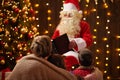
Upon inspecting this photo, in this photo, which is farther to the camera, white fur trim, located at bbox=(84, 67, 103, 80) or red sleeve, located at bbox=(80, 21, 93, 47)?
red sleeve, located at bbox=(80, 21, 93, 47)

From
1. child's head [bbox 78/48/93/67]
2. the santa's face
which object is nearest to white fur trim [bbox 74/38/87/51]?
the santa's face

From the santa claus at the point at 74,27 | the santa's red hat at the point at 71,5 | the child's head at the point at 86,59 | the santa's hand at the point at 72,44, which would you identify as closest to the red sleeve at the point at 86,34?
the santa claus at the point at 74,27

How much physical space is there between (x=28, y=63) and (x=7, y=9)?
3.64 meters

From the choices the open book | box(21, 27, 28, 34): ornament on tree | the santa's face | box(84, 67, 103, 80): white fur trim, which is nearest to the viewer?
box(84, 67, 103, 80): white fur trim

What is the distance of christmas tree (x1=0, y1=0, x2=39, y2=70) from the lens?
6.14 metres

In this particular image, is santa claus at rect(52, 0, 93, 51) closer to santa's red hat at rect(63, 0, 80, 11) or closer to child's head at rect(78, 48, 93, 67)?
santa's red hat at rect(63, 0, 80, 11)

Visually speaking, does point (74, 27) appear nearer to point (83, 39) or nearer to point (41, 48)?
point (83, 39)

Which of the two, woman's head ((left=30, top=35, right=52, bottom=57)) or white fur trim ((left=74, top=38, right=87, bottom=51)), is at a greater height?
woman's head ((left=30, top=35, right=52, bottom=57))

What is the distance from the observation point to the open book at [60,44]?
4645 mm

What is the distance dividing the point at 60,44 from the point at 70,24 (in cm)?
98

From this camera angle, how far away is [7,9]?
20.5 feet

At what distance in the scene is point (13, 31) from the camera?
6.24 m

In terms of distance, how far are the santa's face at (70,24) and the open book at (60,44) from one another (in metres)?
0.62

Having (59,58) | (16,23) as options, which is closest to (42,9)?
(16,23)
